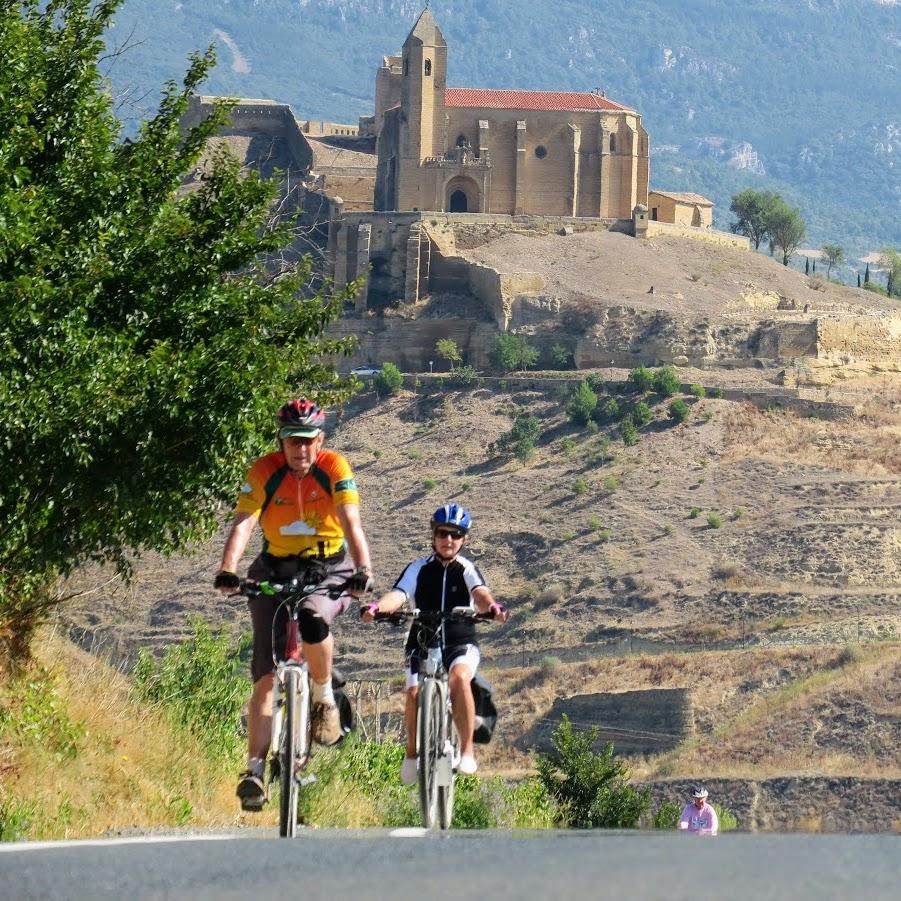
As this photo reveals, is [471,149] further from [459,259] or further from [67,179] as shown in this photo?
[67,179]

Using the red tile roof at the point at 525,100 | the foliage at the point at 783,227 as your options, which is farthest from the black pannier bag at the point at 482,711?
the foliage at the point at 783,227

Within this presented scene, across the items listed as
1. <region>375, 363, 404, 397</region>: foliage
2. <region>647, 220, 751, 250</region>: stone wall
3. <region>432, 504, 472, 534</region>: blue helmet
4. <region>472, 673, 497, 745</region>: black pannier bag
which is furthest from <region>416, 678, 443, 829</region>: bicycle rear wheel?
<region>647, 220, 751, 250</region>: stone wall

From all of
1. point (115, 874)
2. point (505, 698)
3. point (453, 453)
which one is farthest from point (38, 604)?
point (453, 453)

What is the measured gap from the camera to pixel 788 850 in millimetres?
6723

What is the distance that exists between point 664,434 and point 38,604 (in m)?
51.3

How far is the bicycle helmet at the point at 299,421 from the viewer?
384 inches

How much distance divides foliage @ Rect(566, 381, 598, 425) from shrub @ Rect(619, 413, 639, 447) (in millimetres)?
1092

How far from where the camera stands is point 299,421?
9.75 meters

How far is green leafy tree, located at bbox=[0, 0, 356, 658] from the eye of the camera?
527 inches

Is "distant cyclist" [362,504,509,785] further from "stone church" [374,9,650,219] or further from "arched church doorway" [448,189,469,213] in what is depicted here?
"arched church doorway" [448,189,469,213]

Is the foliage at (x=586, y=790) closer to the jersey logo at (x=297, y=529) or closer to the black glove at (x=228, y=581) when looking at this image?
the jersey logo at (x=297, y=529)

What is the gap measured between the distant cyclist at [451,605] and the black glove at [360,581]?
721mm

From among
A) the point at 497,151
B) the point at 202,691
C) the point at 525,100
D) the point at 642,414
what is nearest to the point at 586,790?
the point at 202,691

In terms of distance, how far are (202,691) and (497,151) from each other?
2457 inches
